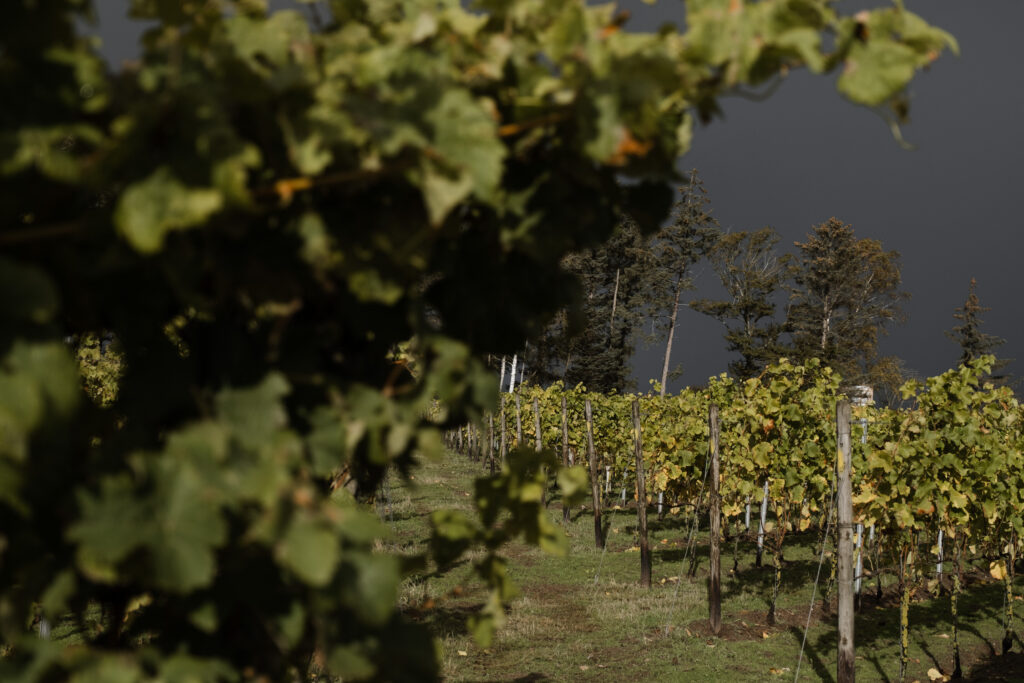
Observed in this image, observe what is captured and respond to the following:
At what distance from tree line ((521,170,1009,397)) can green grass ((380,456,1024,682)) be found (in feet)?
102

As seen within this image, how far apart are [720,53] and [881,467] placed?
956 cm

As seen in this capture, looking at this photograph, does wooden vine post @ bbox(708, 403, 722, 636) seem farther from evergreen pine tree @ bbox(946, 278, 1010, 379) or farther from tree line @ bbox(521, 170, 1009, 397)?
evergreen pine tree @ bbox(946, 278, 1010, 379)

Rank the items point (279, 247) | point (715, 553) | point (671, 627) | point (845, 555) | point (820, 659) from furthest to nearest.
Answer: point (671, 627)
point (715, 553)
point (820, 659)
point (845, 555)
point (279, 247)

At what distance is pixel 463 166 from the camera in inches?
41.9

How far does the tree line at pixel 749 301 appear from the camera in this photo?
4734 cm

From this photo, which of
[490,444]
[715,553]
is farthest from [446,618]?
[490,444]

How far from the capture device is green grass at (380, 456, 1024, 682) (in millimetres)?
8078

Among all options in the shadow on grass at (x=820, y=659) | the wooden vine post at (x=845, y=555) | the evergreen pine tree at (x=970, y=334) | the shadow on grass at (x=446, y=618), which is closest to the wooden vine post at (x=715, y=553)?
the shadow on grass at (x=820, y=659)

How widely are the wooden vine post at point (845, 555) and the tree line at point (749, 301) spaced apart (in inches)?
1405

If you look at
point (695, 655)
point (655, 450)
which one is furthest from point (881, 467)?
point (655, 450)

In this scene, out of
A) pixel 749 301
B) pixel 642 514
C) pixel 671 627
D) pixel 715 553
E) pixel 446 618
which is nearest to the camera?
pixel 715 553

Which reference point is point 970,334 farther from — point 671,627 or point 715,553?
point 671,627

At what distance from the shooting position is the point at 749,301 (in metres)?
→ 48.7

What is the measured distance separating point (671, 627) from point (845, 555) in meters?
3.12
